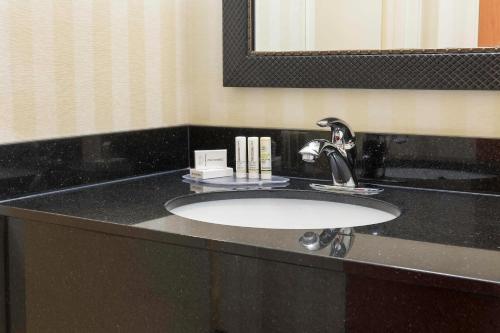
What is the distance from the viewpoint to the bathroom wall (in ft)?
3.91

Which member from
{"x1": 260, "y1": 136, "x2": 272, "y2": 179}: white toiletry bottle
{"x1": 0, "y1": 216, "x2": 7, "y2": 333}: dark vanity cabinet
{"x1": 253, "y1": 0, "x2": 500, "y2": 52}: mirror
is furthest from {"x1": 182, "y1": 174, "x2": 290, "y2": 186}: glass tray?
{"x1": 0, "y1": 216, "x2": 7, "y2": 333}: dark vanity cabinet

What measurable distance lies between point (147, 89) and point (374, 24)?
50 cm

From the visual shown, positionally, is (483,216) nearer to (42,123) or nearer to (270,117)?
(270,117)

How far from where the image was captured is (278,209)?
4.29 ft

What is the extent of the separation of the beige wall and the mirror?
94mm

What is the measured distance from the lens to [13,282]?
3.82 ft

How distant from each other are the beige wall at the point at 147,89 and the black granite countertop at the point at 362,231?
0.47ft

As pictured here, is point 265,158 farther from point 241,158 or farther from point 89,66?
point 89,66

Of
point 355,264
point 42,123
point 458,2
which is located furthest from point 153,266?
point 458,2

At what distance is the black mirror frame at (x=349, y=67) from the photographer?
47.6 inches

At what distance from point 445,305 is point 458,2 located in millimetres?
654

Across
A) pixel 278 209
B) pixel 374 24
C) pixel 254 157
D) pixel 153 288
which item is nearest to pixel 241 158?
pixel 254 157

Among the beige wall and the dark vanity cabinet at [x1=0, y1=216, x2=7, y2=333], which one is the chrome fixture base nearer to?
the beige wall

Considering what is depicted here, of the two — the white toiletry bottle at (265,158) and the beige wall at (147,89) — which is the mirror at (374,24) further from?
the white toiletry bottle at (265,158)
